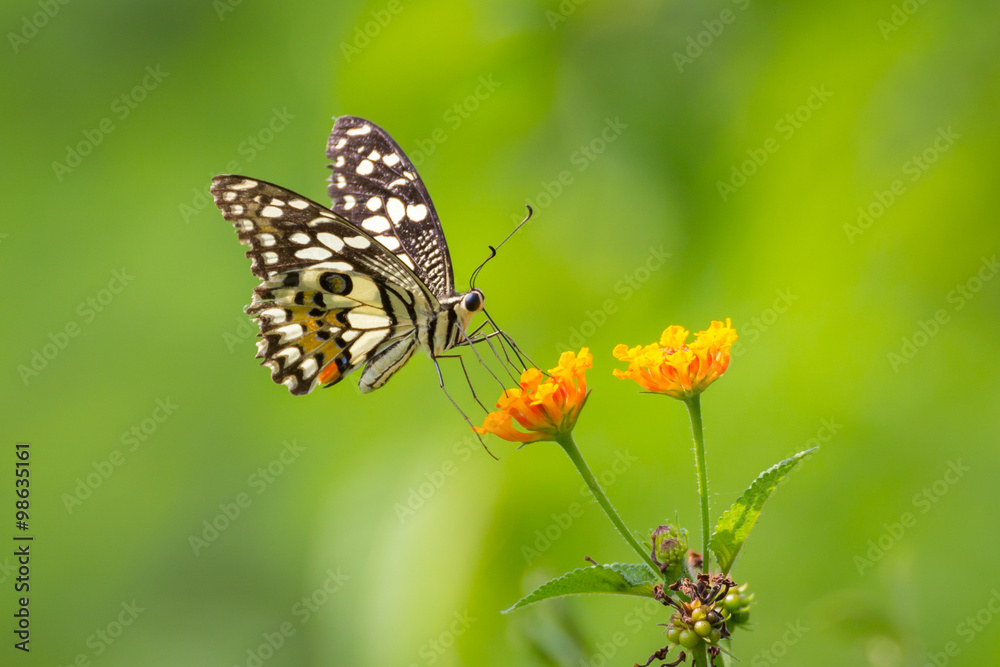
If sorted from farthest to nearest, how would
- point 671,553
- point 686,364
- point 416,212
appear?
point 416,212, point 686,364, point 671,553

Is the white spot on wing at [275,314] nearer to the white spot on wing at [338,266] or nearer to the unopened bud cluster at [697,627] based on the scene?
the white spot on wing at [338,266]

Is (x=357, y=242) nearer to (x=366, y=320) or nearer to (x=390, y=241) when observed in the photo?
(x=366, y=320)

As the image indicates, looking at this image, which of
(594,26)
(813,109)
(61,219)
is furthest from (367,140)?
(61,219)

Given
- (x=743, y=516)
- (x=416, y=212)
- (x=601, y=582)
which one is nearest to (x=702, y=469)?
(x=743, y=516)

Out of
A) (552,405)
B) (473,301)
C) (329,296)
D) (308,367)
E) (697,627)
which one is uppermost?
(329,296)

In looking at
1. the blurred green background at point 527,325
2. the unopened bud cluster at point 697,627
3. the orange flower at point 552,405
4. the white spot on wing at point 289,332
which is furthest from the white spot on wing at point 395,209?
the unopened bud cluster at point 697,627

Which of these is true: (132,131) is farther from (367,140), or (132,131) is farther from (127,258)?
(367,140)
